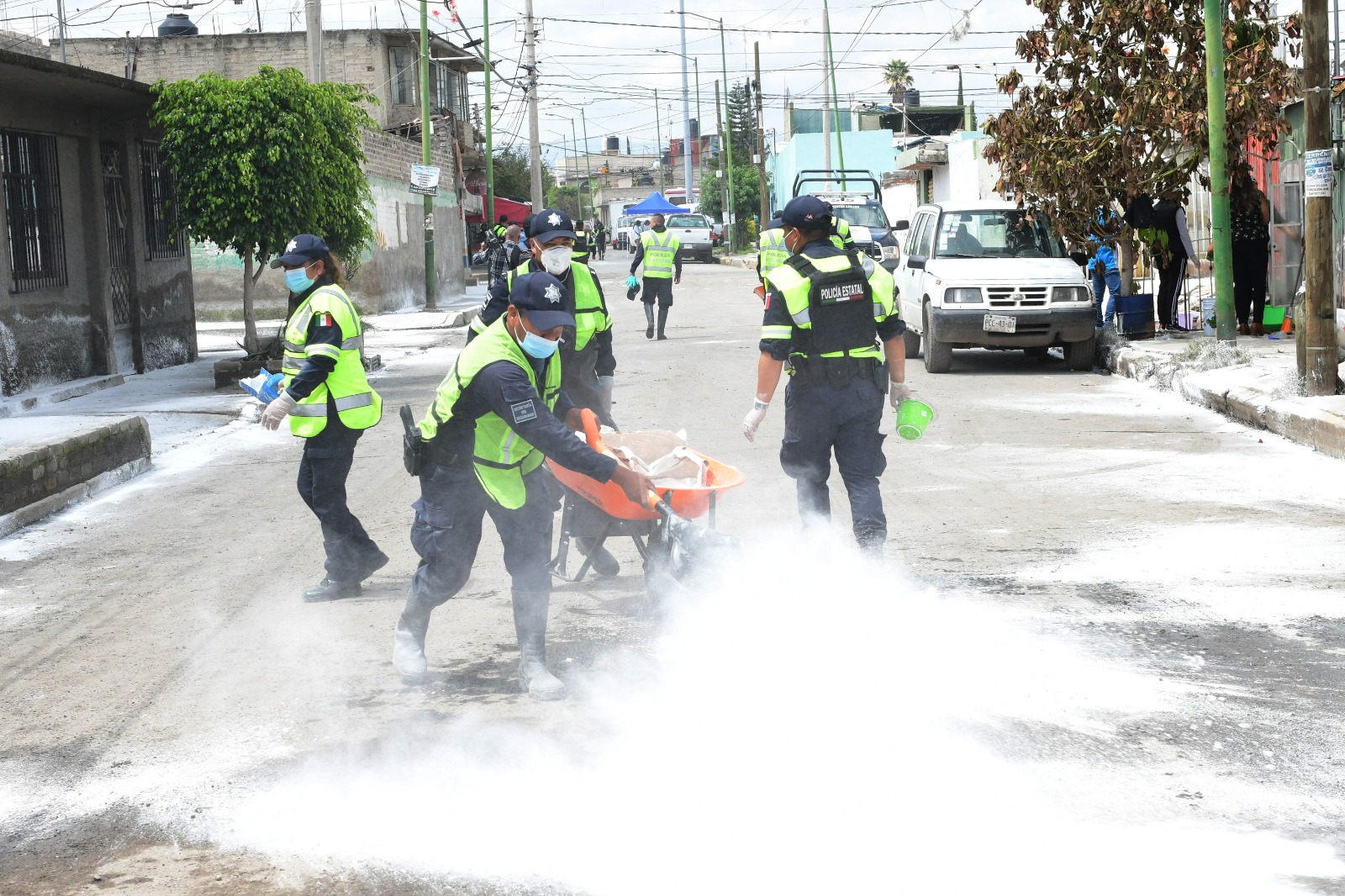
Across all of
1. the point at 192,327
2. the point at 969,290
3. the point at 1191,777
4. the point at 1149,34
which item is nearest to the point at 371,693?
the point at 1191,777

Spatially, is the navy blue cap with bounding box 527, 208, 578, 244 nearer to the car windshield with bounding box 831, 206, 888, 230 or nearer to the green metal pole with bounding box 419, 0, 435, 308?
the green metal pole with bounding box 419, 0, 435, 308

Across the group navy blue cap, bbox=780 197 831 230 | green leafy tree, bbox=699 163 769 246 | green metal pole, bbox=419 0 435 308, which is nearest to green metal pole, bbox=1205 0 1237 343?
navy blue cap, bbox=780 197 831 230

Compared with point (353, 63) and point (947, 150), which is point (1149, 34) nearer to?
point (947, 150)

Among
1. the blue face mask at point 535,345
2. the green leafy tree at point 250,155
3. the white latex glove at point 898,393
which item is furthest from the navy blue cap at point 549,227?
the green leafy tree at point 250,155

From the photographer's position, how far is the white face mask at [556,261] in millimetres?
7832

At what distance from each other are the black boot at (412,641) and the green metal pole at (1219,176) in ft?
38.4

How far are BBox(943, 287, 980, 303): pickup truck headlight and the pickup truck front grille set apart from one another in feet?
0.41

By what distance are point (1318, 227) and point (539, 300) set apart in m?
8.73

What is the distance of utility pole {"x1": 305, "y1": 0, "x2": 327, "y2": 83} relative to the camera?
837 inches

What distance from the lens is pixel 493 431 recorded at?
5.41 m

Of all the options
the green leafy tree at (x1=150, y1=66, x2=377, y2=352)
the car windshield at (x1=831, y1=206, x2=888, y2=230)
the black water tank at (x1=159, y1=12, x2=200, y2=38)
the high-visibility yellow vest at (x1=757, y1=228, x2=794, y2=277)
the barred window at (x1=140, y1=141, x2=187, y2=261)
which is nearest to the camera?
the green leafy tree at (x1=150, y1=66, x2=377, y2=352)

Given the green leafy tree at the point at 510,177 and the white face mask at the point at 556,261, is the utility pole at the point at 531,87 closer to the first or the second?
the green leafy tree at the point at 510,177

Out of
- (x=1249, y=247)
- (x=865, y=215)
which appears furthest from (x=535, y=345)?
(x=865, y=215)

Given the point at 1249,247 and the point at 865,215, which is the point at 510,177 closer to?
the point at 865,215
